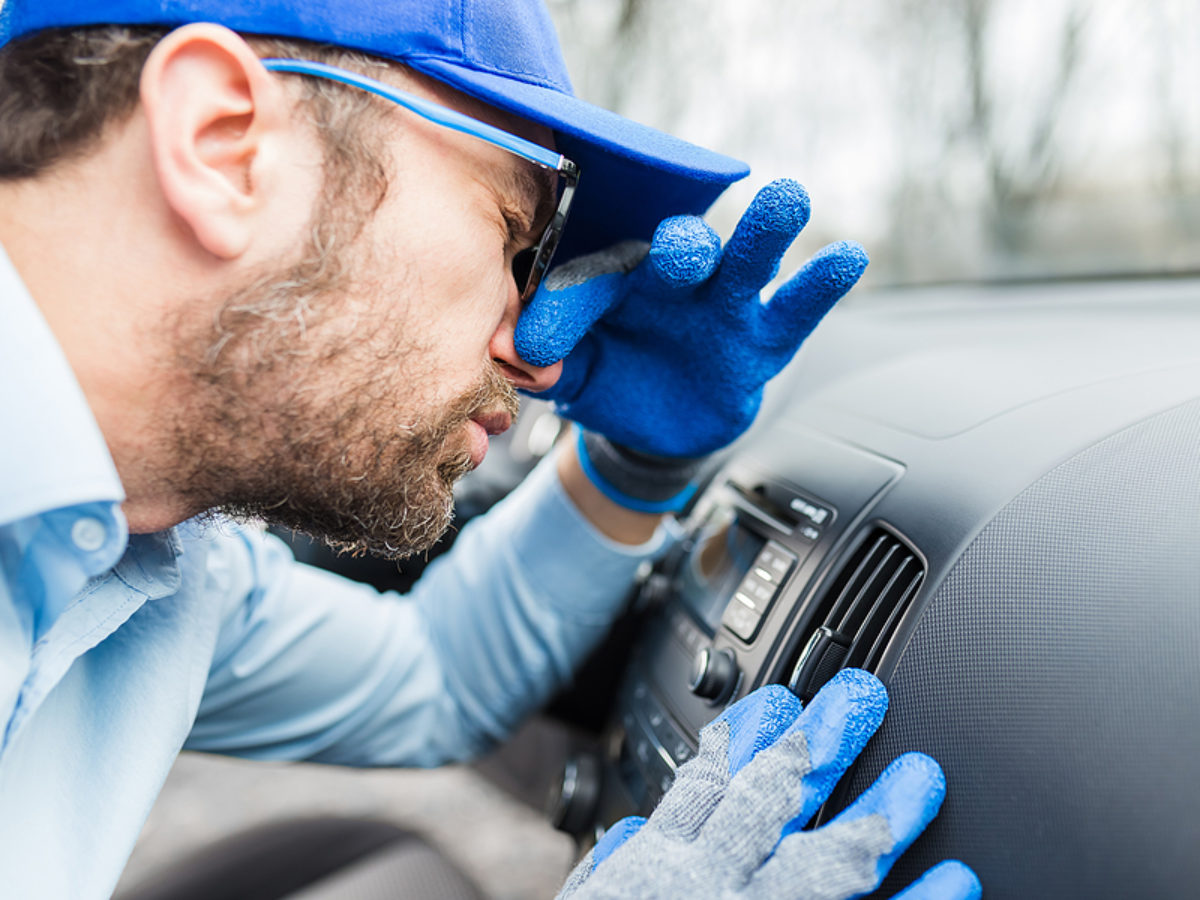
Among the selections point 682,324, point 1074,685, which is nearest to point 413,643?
point 682,324

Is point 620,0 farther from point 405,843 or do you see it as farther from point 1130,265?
point 405,843

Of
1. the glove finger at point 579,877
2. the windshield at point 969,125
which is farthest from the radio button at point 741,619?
the windshield at point 969,125

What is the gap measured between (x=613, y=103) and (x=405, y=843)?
230cm

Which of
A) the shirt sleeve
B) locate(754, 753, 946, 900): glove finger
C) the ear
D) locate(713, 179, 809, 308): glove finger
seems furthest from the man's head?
locate(754, 753, 946, 900): glove finger

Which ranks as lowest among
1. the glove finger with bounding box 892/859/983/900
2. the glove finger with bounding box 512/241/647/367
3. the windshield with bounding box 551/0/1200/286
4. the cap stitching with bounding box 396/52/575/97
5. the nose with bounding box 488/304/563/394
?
the glove finger with bounding box 892/859/983/900

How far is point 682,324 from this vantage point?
911 mm

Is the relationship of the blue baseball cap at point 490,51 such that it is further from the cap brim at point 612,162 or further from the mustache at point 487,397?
the mustache at point 487,397

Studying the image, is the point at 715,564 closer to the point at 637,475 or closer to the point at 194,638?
the point at 637,475

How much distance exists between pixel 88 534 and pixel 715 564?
695 mm

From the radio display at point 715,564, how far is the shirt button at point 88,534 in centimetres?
64

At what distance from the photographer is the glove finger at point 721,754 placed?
66cm

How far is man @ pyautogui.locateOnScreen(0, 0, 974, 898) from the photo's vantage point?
2.18ft

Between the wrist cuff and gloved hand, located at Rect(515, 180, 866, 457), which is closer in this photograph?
gloved hand, located at Rect(515, 180, 866, 457)

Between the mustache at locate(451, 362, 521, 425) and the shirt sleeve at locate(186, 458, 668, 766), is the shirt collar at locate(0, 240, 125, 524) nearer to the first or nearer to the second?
the mustache at locate(451, 362, 521, 425)
